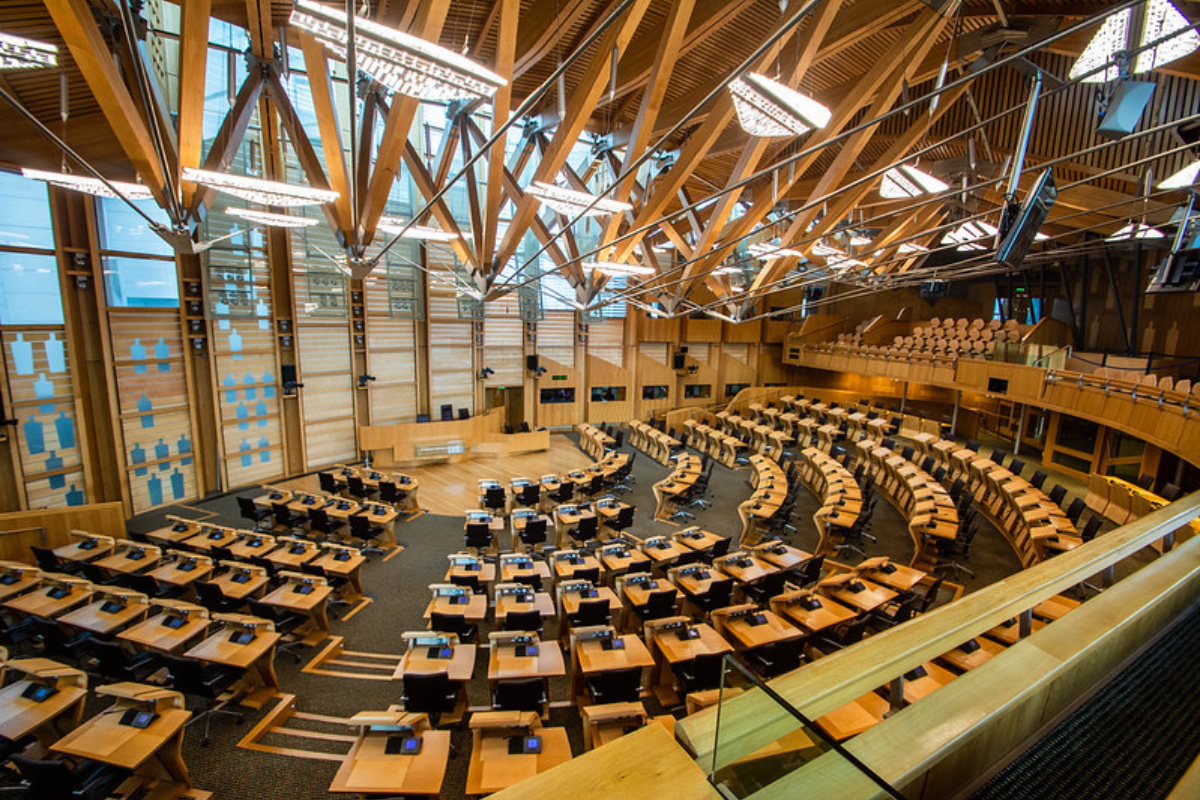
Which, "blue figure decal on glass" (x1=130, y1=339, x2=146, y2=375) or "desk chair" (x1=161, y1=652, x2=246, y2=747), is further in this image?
"blue figure decal on glass" (x1=130, y1=339, x2=146, y2=375)

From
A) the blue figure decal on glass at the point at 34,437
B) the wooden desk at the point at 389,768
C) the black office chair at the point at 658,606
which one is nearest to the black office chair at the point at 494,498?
the black office chair at the point at 658,606

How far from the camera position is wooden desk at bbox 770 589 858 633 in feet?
20.7

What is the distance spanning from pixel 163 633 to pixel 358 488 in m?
5.99

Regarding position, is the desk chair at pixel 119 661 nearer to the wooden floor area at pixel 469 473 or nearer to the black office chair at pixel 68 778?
the black office chair at pixel 68 778

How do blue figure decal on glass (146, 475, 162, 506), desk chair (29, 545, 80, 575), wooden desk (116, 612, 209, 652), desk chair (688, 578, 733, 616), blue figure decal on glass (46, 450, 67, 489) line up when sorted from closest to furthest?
wooden desk (116, 612, 209, 652) → desk chair (688, 578, 733, 616) → desk chair (29, 545, 80, 575) → blue figure decal on glass (46, 450, 67, 489) → blue figure decal on glass (146, 475, 162, 506)

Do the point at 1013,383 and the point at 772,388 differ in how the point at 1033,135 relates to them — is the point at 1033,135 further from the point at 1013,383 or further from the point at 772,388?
the point at 772,388

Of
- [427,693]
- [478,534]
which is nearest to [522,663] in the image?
[427,693]

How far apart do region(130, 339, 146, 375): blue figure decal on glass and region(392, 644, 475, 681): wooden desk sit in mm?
10953

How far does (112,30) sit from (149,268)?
6.71 meters

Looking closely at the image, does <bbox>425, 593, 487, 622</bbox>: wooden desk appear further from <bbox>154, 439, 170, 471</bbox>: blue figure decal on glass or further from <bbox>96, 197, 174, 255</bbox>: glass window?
<bbox>96, 197, 174, 255</bbox>: glass window

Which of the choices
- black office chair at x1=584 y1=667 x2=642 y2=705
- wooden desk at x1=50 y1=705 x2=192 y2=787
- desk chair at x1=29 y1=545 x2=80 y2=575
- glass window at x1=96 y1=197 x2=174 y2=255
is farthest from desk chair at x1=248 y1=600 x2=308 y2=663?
glass window at x1=96 y1=197 x2=174 y2=255

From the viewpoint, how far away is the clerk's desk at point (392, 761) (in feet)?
12.8

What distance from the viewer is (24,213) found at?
9.87 meters

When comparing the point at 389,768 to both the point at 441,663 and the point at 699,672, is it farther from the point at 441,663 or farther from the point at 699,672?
the point at 699,672
